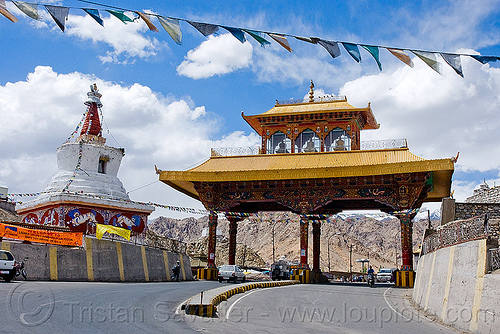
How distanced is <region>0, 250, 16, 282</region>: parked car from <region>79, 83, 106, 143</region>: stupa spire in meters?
22.5

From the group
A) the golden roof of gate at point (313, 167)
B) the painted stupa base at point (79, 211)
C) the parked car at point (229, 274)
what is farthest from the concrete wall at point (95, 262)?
the golden roof of gate at point (313, 167)

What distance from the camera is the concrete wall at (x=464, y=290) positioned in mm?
11820

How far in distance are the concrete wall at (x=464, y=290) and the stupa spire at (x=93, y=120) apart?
30.7 m

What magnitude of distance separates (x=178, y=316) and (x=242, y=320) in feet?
5.62

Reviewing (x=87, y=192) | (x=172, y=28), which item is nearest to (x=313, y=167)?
(x=87, y=192)

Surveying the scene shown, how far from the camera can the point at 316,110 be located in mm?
40625

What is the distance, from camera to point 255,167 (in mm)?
37469

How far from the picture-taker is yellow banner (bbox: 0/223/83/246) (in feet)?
78.0

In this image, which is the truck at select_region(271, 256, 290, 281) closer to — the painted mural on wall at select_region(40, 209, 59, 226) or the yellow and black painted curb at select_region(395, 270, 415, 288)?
the yellow and black painted curb at select_region(395, 270, 415, 288)

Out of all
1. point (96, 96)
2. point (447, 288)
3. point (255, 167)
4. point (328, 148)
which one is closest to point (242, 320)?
point (447, 288)

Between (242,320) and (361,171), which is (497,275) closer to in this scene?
(242,320)

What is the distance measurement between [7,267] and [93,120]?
82.2ft

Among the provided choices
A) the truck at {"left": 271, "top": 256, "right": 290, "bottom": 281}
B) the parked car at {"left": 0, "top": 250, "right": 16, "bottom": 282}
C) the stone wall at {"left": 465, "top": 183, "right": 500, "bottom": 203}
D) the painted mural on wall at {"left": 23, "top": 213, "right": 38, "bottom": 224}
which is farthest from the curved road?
the truck at {"left": 271, "top": 256, "right": 290, "bottom": 281}

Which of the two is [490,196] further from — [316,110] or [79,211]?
[79,211]
